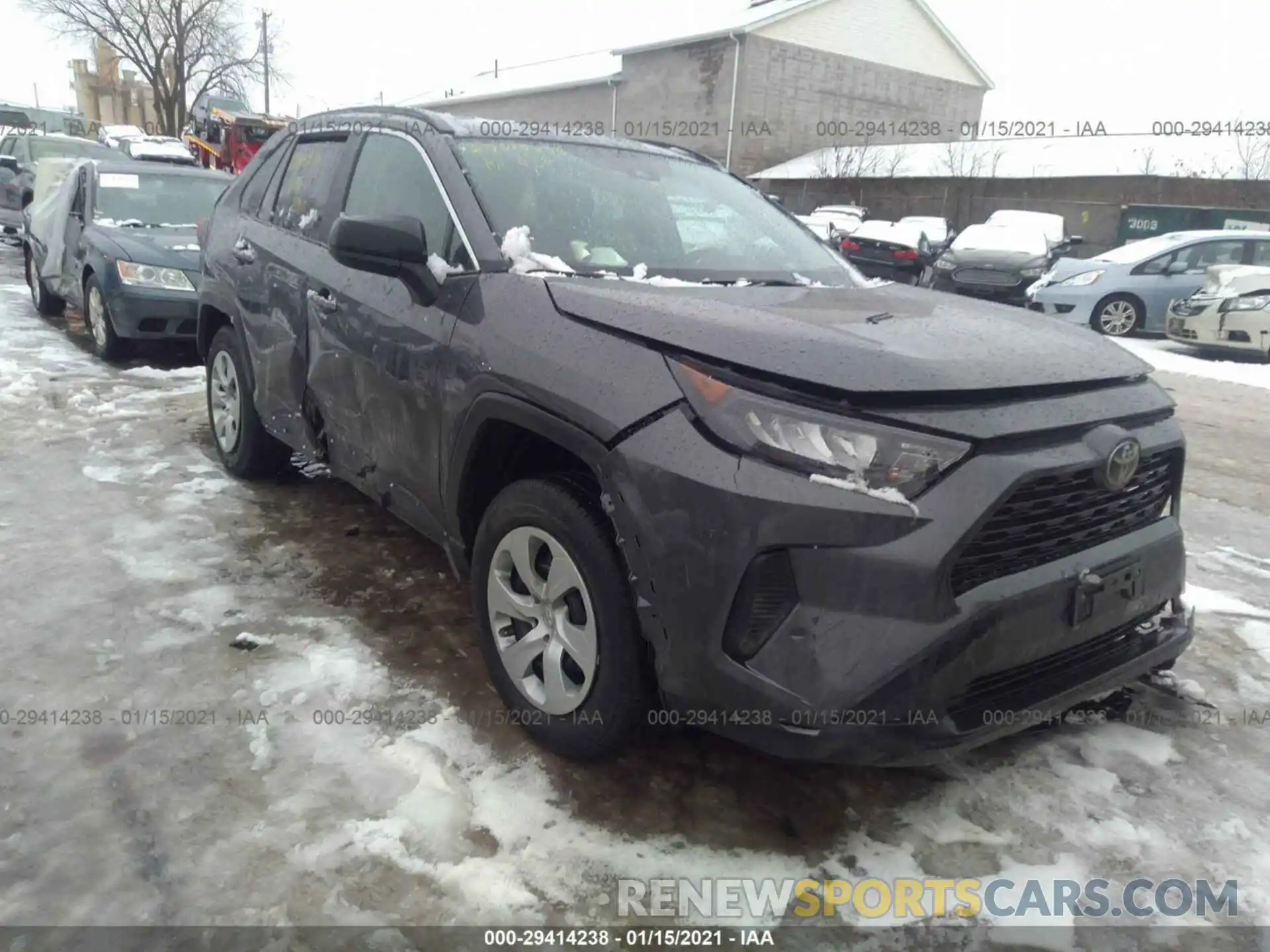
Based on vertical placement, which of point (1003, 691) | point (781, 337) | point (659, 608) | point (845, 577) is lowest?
point (1003, 691)

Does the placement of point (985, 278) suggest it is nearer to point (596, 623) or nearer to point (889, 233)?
point (889, 233)

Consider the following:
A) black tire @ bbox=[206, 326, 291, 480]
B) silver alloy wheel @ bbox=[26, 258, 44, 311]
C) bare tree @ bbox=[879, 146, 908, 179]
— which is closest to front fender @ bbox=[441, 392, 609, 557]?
black tire @ bbox=[206, 326, 291, 480]

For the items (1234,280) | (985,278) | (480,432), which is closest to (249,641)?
(480,432)

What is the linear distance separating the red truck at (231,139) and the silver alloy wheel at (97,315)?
20256 millimetres

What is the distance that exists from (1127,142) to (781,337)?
33.4 meters

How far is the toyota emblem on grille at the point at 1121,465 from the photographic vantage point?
2.20 m

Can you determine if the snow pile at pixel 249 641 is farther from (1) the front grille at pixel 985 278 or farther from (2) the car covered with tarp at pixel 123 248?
(1) the front grille at pixel 985 278

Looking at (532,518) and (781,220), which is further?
(781,220)

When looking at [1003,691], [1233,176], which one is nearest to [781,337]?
[1003,691]

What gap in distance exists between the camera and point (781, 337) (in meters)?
2.17

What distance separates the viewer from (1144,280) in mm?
12430

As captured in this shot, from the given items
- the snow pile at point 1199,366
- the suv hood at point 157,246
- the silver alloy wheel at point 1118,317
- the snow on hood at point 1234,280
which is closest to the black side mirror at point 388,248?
the suv hood at point 157,246

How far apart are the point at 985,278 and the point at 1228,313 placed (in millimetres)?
4265

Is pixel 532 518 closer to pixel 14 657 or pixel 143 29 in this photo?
pixel 14 657
